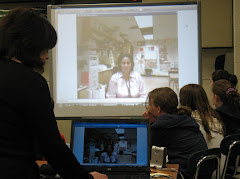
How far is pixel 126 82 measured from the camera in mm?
3135

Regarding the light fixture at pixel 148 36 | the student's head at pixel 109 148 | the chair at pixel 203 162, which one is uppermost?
the light fixture at pixel 148 36

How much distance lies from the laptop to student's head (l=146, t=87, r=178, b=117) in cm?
69

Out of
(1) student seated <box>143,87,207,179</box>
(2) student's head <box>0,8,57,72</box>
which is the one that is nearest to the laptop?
(1) student seated <box>143,87,207,179</box>

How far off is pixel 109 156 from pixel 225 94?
2032mm

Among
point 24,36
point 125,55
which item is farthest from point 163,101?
point 24,36

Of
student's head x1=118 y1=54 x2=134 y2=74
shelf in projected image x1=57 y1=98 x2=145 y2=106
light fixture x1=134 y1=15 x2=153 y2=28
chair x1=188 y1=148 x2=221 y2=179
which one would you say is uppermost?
light fixture x1=134 y1=15 x2=153 y2=28

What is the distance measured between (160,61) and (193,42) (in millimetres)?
352

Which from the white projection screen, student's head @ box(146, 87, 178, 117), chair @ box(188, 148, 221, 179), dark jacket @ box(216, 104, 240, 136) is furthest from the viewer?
dark jacket @ box(216, 104, 240, 136)

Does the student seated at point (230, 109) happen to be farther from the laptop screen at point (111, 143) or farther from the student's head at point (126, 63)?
the laptop screen at point (111, 143)

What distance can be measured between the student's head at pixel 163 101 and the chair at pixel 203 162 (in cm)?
45

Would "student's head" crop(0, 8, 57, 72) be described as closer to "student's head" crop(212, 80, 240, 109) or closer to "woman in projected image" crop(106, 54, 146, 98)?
"woman in projected image" crop(106, 54, 146, 98)

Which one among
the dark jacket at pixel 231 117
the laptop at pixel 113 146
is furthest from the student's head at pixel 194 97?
the laptop at pixel 113 146

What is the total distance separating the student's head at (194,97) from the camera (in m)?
2.81

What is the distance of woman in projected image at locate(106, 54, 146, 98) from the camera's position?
3131 mm
